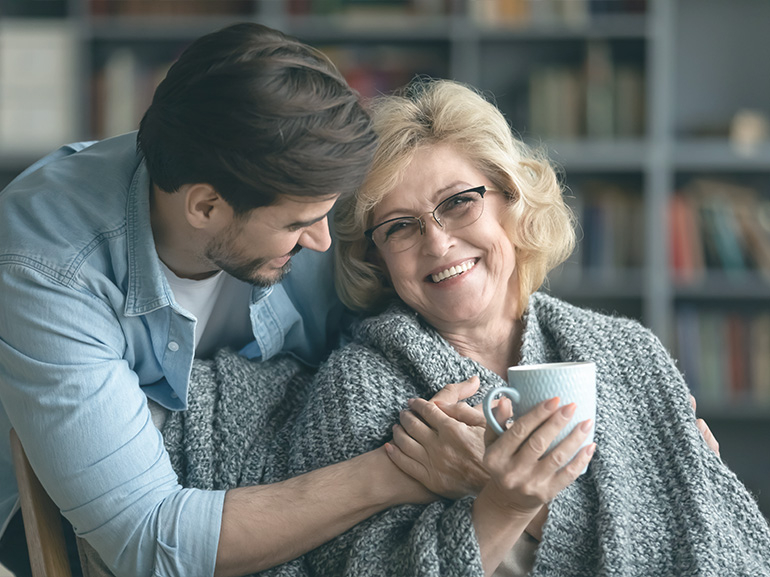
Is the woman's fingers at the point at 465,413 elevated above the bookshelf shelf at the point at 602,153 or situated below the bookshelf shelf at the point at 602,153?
below

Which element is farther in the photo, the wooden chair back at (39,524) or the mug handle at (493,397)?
the wooden chair back at (39,524)

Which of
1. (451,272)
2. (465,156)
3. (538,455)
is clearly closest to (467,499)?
(538,455)

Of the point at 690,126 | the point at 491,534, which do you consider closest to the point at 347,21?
the point at 690,126

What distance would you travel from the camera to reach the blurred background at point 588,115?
3.51m

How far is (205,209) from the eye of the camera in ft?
→ 4.37

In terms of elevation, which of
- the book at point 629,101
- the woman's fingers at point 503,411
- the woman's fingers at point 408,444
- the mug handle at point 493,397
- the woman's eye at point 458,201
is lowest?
the woman's fingers at point 408,444

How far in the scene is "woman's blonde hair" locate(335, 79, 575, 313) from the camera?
58.6 inches

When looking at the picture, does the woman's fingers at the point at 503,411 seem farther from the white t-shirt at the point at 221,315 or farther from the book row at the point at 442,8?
the book row at the point at 442,8

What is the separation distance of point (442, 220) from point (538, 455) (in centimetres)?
52

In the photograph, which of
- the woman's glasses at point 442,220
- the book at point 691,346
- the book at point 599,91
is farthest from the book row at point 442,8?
the woman's glasses at point 442,220

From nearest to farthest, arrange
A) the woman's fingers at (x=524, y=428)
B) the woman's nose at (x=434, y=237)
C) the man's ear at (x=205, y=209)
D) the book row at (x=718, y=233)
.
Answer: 1. the woman's fingers at (x=524, y=428)
2. the man's ear at (x=205, y=209)
3. the woman's nose at (x=434, y=237)
4. the book row at (x=718, y=233)

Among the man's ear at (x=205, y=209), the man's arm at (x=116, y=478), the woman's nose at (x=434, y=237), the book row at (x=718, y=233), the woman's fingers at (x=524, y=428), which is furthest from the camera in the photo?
the book row at (x=718, y=233)

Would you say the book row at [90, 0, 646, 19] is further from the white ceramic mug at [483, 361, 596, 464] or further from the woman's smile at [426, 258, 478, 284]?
the white ceramic mug at [483, 361, 596, 464]

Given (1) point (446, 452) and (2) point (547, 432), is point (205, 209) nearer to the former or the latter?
(1) point (446, 452)
